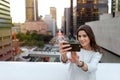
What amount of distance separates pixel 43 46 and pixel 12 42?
0.85m

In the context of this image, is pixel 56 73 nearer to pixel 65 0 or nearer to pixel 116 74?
pixel 116 74

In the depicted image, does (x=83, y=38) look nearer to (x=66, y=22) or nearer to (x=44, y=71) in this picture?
(x=44, y=71)

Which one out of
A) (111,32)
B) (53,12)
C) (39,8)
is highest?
(39,8)

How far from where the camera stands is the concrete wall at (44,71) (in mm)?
1550

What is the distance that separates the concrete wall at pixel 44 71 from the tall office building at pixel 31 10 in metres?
3.07

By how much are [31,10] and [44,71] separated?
3.41 meters

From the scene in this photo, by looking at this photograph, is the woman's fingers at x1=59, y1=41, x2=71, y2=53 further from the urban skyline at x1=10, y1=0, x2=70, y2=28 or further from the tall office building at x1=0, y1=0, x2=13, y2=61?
the tall office building at x1=0, y1=0, x2=13, y2=61

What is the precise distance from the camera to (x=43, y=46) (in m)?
5.54

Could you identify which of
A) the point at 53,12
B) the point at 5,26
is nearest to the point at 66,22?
the point at 53,12

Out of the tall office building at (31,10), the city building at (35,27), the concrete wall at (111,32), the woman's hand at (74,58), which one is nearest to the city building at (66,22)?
the city building at (35,27)

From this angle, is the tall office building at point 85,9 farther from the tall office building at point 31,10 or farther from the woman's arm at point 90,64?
the woman's arm at point 90,64

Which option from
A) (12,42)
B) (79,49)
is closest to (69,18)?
(12,42)

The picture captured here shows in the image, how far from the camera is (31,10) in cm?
490

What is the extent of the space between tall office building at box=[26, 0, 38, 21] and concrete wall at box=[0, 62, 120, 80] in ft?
10.1
